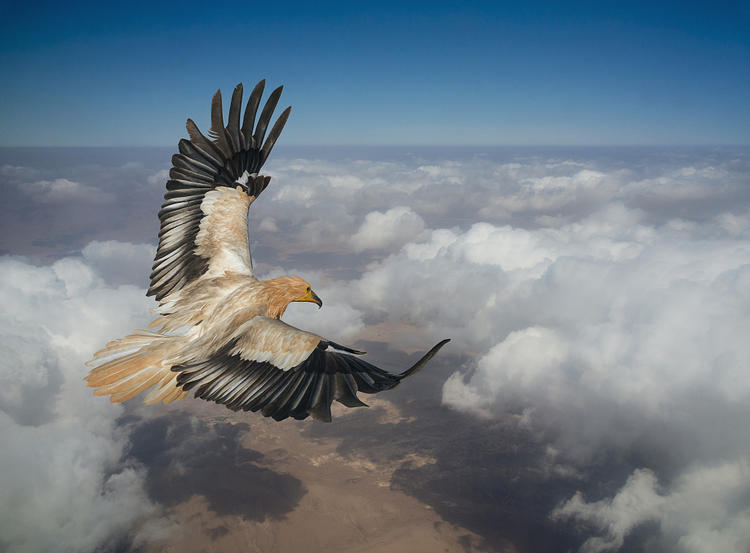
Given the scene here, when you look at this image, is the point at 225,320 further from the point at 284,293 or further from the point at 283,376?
the point at 283,376

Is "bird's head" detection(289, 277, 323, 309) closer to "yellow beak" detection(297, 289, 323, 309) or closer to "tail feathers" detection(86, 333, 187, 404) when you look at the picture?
"yellow beak" detection(297, 289, 323, 309)

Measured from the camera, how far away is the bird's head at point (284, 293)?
696 cm

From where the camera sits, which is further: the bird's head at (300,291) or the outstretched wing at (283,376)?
the bird's head at (300,291)

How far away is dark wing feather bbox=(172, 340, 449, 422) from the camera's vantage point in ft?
15.7

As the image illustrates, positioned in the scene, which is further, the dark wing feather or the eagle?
the eagle

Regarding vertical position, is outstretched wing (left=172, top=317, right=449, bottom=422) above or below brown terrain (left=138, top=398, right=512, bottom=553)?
above

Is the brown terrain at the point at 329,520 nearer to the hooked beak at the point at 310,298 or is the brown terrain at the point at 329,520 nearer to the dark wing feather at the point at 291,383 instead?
the hooked beak at the point at 310,298

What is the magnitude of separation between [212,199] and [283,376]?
4.91m

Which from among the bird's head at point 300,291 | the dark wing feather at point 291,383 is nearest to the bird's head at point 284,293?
the bird's head at point 300,291

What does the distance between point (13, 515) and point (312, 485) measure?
13628 cm

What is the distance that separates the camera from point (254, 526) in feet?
523

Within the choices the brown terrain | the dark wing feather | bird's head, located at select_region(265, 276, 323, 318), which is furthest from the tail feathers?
the brown terrain

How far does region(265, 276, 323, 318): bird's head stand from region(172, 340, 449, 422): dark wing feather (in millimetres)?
1424

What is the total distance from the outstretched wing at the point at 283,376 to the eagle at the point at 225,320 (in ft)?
0.04
